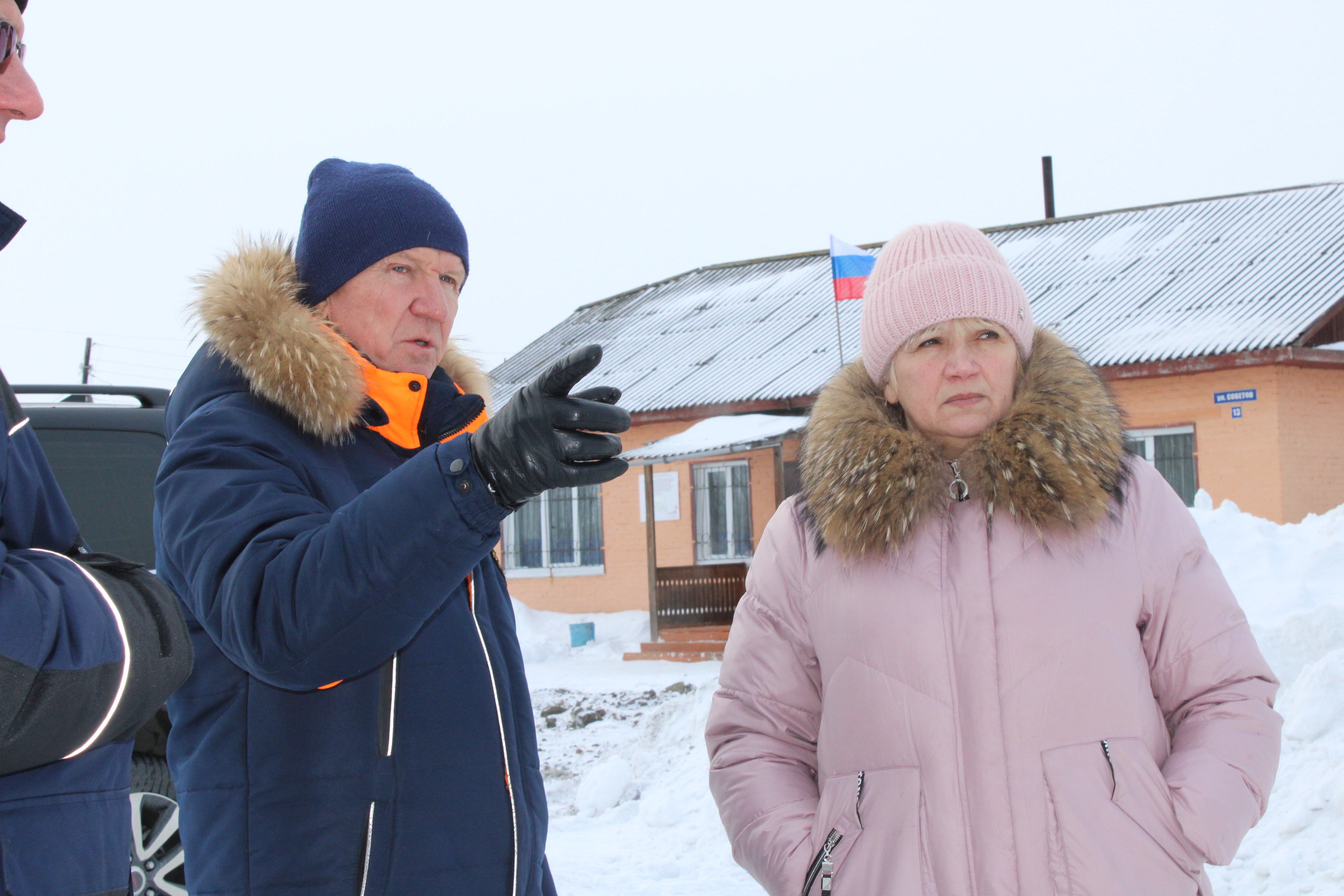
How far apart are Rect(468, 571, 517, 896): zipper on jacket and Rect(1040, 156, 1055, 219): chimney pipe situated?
24378 mm

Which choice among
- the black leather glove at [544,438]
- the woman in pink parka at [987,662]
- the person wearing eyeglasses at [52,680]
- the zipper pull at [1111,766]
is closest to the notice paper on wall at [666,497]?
the woman in pink parka at [987,662]

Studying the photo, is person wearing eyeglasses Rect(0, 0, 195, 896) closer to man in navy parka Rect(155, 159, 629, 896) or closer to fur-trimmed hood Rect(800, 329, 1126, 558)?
man in navy parka Rect(155, 159, 629, 896)

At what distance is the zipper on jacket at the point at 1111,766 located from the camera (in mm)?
1834

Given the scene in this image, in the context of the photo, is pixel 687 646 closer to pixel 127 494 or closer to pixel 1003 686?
pixel 127 494

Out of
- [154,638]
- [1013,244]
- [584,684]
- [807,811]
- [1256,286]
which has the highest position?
[1013,244]

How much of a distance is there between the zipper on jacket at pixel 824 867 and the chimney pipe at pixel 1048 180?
24137mm

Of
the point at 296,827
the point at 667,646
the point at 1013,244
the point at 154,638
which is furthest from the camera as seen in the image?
the point at 1013,244

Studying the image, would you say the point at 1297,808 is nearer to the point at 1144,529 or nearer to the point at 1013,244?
the point at 1144,529

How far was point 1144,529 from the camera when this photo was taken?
2.02 metres

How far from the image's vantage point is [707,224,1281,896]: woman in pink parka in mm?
1842

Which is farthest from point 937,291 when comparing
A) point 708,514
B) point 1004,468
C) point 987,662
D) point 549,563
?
point 549,563

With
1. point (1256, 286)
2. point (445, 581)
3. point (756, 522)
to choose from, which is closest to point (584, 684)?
point (756, 522)

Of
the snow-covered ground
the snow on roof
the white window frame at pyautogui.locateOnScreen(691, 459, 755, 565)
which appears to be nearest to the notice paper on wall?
the white window frame at pyautogui.locateOnScreen(691, 459, 755, 565)

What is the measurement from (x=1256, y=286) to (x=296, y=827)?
13783mm
